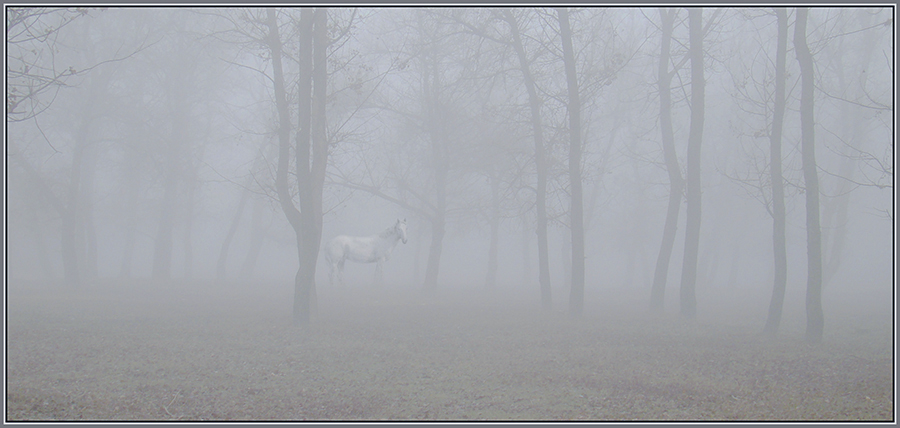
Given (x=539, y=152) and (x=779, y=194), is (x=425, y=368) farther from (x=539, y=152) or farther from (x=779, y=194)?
(x=539, y=152)

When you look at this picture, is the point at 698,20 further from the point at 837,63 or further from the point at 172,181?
the point at 172,181

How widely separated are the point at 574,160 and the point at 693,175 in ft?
10.6

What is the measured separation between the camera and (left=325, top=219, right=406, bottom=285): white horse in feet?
70.1

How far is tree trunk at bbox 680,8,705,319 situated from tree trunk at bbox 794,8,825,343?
3.94 m

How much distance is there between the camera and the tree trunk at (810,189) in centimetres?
1198

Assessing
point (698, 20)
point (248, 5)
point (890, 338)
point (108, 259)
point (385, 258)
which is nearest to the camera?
point (248, 5)

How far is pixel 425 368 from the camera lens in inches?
372

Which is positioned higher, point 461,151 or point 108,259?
point 461,151

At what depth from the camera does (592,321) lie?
49.3ft

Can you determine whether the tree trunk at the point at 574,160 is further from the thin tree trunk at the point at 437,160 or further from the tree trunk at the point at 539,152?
the thin tree trunk at the point at 437,160

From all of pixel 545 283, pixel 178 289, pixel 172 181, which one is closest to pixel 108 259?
pixel 172 181

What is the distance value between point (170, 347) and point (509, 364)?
19.1ft

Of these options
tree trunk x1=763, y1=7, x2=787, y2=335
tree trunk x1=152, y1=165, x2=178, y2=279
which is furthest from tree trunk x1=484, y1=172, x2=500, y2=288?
tree trunk x1=152, y1=165, x2=178, y2=279

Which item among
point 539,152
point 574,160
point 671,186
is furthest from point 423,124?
point 671,186
